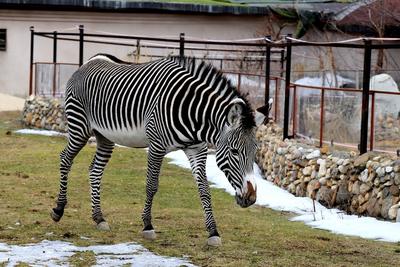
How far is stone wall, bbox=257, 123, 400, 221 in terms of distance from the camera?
11430 mm

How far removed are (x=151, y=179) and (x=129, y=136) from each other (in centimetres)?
61

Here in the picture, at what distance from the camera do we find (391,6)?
2558cm

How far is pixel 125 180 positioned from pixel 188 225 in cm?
426

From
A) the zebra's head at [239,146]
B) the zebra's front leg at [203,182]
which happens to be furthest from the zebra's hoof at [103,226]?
the zebra's head at [239,146]

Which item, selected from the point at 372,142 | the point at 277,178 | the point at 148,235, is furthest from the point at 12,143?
the point at 148,235

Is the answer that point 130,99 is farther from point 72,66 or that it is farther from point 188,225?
point 72,66

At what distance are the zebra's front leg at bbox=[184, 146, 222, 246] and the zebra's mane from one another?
0.62 m

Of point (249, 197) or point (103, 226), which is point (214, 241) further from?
point (103, 226)

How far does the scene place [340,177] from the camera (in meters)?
12.4

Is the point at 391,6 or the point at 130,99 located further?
the point at 391,6

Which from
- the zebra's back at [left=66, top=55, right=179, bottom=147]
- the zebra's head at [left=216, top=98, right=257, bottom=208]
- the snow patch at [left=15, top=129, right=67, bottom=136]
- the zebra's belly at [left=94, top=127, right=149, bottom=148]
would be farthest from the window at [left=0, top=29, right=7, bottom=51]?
the zebra's head at [left=216, top=98, right=257, bottom=208]

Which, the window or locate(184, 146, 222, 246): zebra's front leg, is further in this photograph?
the window

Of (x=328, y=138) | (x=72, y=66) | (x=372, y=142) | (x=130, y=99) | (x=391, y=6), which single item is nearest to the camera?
(x=130, y=99)

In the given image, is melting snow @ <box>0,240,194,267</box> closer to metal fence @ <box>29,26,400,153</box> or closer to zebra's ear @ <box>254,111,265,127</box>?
zebra's ear @ <box>254,111,265,127</box>
